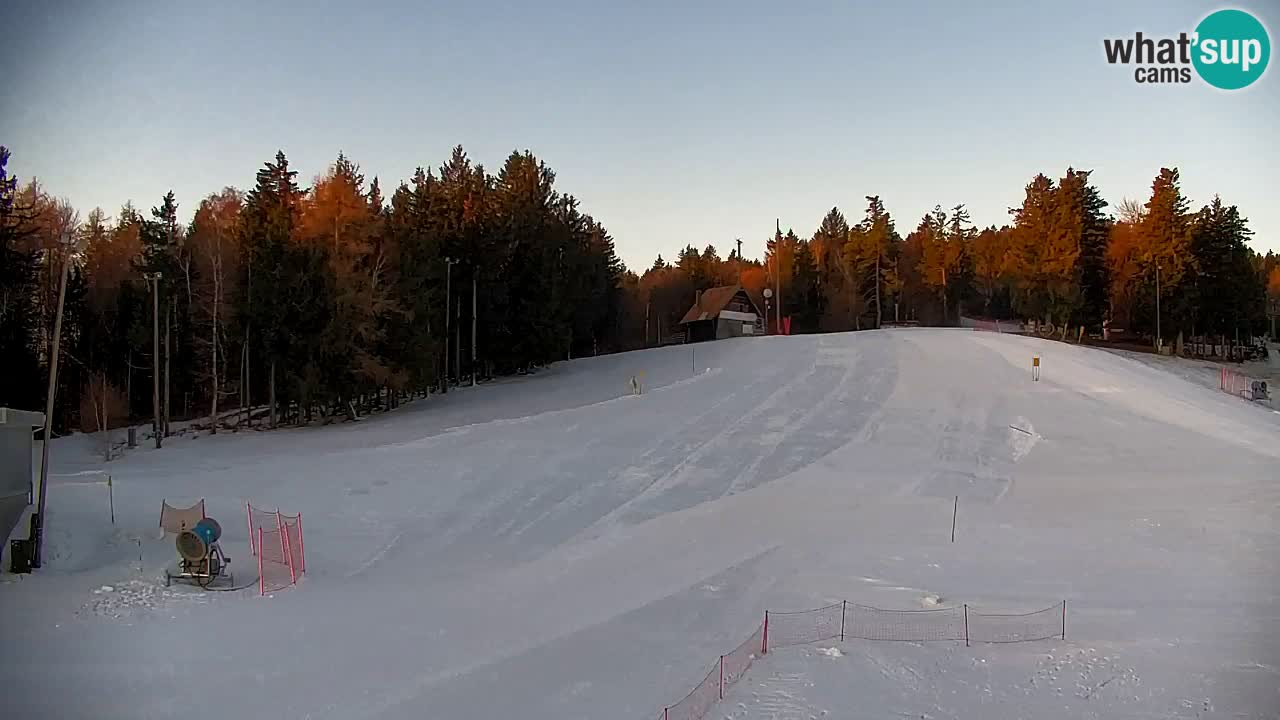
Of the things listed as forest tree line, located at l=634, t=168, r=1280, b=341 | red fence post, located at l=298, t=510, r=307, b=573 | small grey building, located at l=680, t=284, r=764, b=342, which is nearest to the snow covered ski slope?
red fence post, located at l=298, t=510, r=307, b=573

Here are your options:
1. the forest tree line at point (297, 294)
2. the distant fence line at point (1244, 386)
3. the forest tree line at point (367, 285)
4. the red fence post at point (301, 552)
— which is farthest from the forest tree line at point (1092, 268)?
the red fence post at point (301, 552)

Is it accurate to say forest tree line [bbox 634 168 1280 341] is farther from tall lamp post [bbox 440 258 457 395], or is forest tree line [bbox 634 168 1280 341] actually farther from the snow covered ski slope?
tall lamp post [bbox 440 258 457 395]

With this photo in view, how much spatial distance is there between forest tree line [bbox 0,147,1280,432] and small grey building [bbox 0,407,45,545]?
14.9 ft

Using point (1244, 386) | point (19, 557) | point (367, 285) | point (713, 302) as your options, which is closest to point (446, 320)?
point (367, 285)

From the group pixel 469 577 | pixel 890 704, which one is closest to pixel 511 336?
pixel 469 577

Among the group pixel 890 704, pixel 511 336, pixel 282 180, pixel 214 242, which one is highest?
pixel 282 180

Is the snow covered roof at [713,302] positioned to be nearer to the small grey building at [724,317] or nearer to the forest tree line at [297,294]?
the small grey building at [724,317]

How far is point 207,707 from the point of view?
10.7 m

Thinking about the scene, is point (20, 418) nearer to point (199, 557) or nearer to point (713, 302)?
point (199, 557)

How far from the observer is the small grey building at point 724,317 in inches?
3002

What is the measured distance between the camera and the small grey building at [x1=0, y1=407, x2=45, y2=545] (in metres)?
17.2

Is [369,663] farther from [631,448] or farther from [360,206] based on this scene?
[360,206]

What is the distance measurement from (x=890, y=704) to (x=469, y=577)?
9.21 metres

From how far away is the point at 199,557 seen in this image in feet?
51.7
